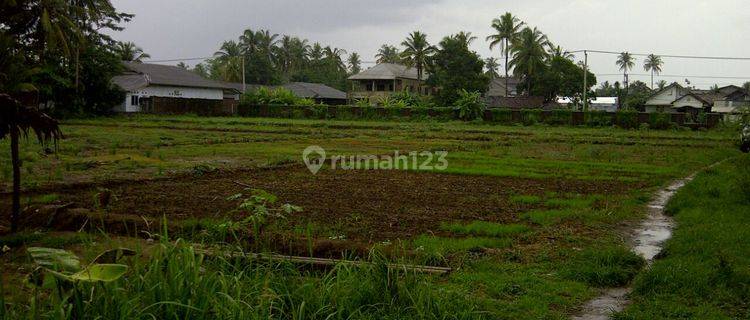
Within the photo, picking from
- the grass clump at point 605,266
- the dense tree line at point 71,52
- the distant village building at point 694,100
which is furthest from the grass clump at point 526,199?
the distant village building at point 694,100

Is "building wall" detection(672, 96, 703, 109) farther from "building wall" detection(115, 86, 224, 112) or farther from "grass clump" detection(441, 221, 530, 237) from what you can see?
"grass clump" detection(441, 221, 530, 237)

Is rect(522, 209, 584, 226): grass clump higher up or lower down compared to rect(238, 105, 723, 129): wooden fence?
lower down

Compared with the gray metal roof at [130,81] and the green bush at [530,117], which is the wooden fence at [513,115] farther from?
the gray metal roof at [130,81]

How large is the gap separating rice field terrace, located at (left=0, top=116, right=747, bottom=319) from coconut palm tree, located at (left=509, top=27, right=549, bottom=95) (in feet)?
150

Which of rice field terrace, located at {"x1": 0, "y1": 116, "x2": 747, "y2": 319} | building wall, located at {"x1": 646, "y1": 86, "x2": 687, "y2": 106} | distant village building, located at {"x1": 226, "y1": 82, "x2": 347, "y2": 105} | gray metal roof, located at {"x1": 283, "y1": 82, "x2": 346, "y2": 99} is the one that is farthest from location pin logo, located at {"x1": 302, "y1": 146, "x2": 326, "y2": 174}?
building wall, located at {"x1": 646, "y1": 86, "x2": 687, "y2": 106}

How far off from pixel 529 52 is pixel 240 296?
219 ft

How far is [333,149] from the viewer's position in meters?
24.6

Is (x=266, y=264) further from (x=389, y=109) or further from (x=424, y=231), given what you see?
(x=389, y=109)

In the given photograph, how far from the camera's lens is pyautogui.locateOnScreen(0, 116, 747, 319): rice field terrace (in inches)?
176

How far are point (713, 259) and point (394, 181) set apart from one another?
821 centimetres

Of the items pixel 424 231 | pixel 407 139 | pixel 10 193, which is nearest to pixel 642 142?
pixel 407 139

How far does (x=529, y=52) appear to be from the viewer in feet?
224

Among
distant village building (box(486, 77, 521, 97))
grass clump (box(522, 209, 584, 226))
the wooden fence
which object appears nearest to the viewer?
grass clump (box(522, 209, 584, 226))

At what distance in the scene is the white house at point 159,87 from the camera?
51438 millimetres
